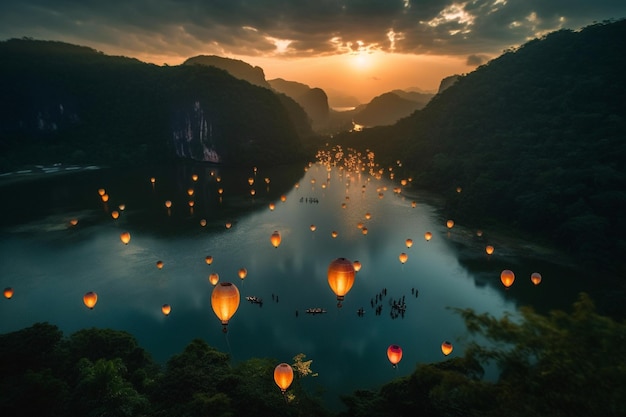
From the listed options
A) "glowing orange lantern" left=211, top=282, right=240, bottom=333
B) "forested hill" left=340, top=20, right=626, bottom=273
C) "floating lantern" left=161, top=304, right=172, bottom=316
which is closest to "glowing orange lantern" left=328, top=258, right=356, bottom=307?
"glowing orange lantern" left=211, top=282, right=240, bottom=333

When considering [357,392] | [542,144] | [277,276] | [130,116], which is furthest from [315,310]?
[130,116]

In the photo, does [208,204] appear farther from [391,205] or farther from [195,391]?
[195,391]

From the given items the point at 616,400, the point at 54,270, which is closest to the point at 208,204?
the point at 54,270

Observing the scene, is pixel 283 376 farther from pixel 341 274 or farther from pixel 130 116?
pixel 130 116

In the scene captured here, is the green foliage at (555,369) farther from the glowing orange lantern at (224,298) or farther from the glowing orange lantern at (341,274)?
the glowing orange lantern at (224,298)

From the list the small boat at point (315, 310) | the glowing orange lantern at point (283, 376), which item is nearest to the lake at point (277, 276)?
the small boat at point (315, 310)
